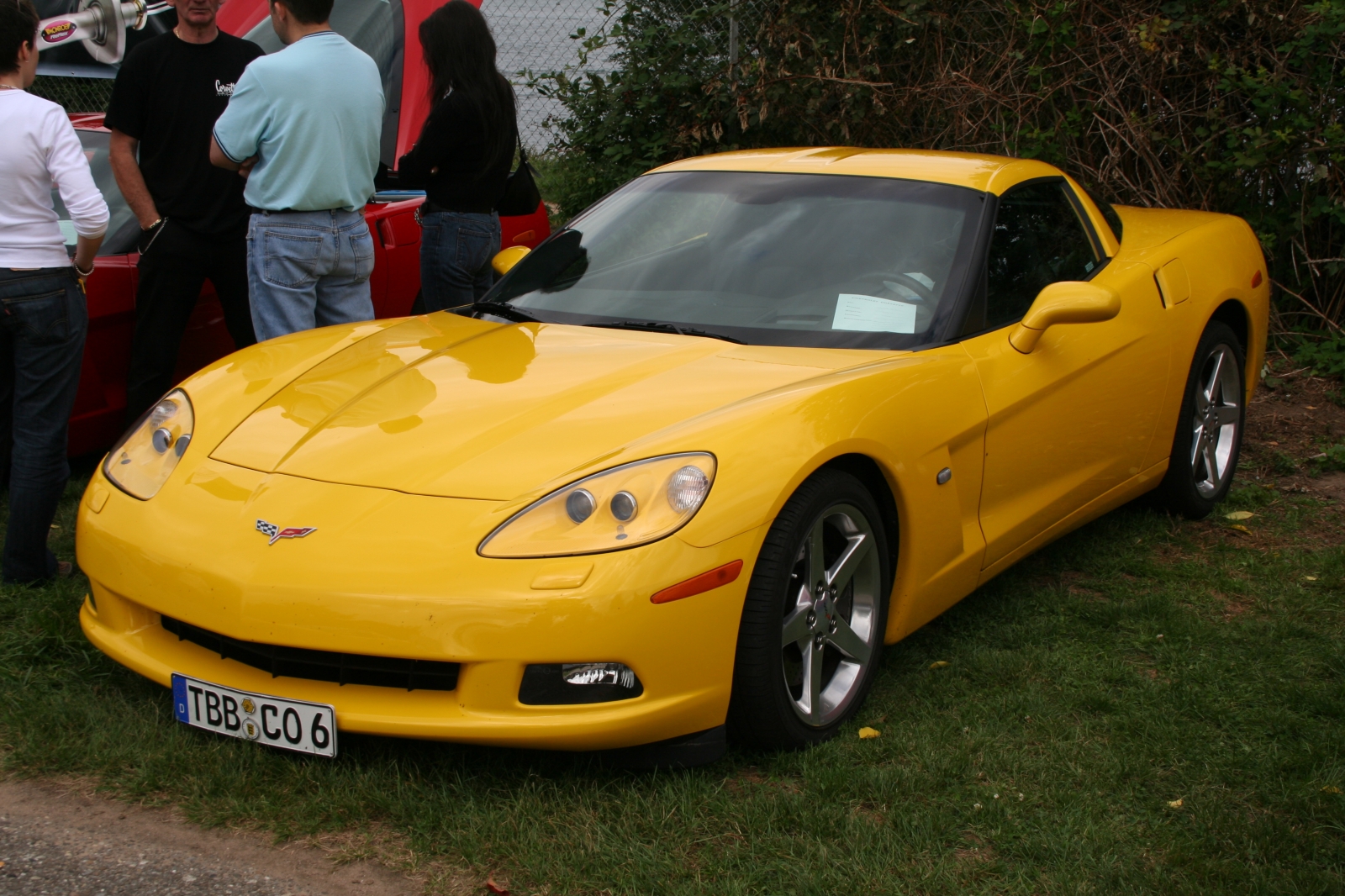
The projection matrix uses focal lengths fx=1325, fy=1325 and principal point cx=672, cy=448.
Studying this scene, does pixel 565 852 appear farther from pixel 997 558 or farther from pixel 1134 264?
pixel 1134 264

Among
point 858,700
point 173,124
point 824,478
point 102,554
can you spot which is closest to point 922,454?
point 824,478

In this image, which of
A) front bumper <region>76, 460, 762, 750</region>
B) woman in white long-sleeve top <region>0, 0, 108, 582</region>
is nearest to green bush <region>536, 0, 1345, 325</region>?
woman in white long-sleeve top <region>0, 0, 108, 582</region>

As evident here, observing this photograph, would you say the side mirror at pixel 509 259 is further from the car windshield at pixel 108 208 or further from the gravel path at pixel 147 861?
Answer: the gravel path at pixel 147 861

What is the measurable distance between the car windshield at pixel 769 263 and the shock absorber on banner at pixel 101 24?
23.1 feet

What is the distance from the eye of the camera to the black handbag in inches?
229

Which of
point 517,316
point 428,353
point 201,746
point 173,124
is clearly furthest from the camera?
point 173,124

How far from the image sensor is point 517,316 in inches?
159

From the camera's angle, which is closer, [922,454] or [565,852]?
[565,852]

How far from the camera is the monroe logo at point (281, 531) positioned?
2820 millimetres

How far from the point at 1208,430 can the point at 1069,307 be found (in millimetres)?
1659

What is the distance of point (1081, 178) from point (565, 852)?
6.33m

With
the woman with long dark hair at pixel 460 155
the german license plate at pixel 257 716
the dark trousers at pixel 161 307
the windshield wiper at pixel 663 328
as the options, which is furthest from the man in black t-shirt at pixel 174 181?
the german license plate at pixel 257 716

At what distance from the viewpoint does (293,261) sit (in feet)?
15.6

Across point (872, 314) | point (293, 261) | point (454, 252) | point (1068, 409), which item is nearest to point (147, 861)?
point (872, 314)
